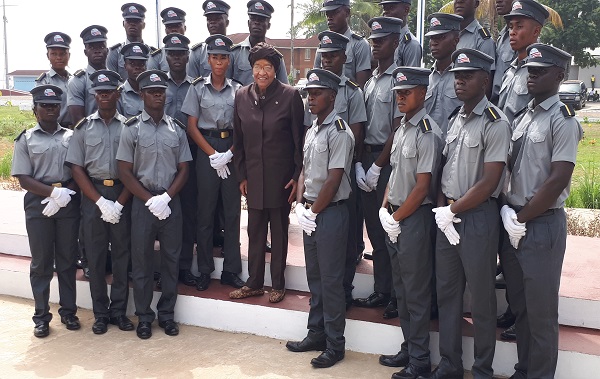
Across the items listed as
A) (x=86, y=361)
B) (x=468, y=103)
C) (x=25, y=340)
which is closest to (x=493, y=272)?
(x=468, y=103)

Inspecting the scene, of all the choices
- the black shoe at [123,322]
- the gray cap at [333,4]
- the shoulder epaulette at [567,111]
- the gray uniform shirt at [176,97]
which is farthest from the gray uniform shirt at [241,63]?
the shoulder epaulette at [567,111]

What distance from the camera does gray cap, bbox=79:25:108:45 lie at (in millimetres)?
6148

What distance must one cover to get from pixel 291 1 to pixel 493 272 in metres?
31.2

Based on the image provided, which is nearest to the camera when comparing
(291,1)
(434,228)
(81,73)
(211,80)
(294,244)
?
(434,228)

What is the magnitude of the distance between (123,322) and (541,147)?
12.0ft

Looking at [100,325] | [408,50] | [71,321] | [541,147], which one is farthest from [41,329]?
[541,147]

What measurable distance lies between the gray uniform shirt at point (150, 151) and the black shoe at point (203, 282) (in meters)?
0.97

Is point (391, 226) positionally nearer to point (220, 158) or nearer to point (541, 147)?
point (541, 147)

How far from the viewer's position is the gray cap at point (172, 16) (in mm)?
6328

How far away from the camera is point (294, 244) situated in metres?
6.52

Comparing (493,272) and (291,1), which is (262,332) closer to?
(493,272)

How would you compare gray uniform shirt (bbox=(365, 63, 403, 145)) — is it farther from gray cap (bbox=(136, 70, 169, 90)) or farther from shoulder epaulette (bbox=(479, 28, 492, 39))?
gray cap (bbox=(136, 70, 169, 90))

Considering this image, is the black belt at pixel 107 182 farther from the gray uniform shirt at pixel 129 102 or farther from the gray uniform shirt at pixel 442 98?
the gray uniform shirt at pixel 442 98

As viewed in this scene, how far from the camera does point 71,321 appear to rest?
18.0 feet
